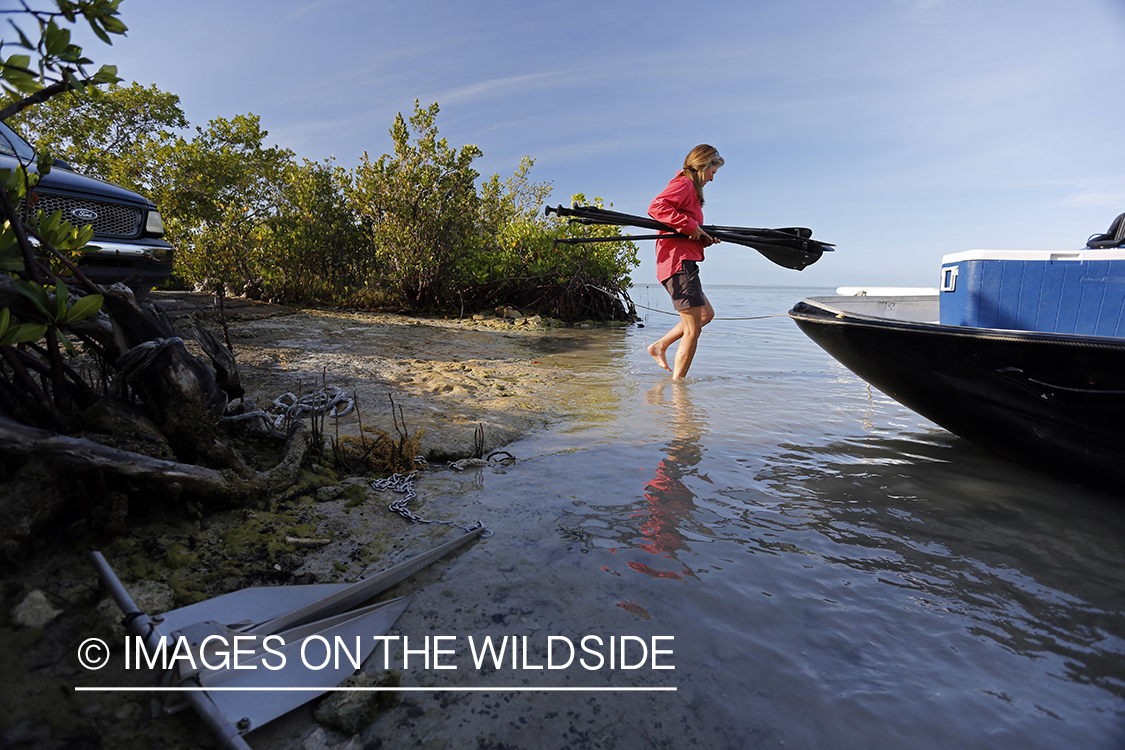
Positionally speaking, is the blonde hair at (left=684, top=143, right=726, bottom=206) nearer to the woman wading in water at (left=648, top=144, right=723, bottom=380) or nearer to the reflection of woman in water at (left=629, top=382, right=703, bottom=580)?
the woman wading in water at (left=648, top=144, right=723, bottom=380)

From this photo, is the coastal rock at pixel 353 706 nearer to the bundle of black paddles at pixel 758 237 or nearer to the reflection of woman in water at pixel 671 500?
the reflection of woman in water at pixel 671 500

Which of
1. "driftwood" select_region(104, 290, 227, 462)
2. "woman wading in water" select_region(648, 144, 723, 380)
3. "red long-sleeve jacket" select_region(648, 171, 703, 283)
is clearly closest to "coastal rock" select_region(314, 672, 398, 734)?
"driftwood" select_region(104, 290, 227, 462)

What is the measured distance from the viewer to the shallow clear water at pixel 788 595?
1519mm

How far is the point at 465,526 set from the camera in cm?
251

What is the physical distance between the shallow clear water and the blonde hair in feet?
10.9

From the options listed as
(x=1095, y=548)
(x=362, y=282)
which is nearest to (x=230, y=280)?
(x=362, y=282)

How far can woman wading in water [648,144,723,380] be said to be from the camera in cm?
578

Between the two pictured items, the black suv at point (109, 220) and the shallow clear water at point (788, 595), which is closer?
the shallow clear water at point (788, 595)

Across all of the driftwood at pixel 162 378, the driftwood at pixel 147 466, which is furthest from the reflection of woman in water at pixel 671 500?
the driftwood at pixel 162 378

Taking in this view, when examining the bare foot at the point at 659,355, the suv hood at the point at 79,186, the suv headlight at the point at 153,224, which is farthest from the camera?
the bare foot at the point at 659,355

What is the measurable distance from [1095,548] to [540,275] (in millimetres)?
11599

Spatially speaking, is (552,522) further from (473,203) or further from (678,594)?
(473,203)

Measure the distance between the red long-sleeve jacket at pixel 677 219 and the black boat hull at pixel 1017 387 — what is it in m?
2.17

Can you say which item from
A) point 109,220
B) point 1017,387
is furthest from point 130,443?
point 1017,387
